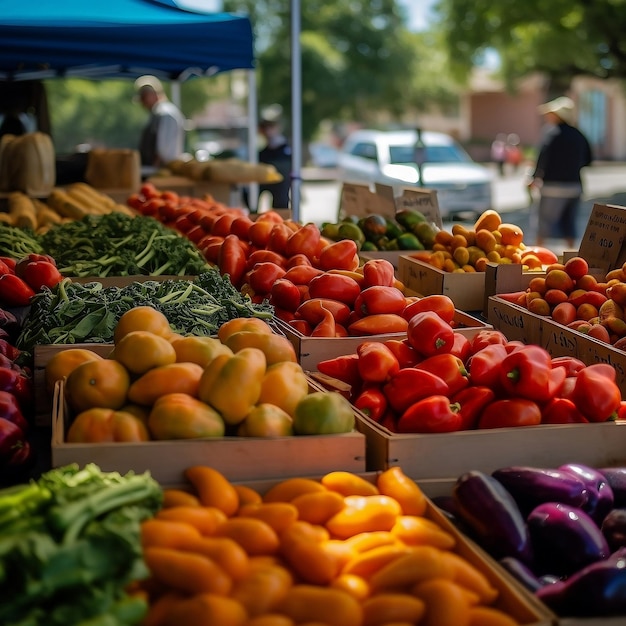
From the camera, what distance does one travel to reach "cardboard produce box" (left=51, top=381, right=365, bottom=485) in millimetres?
2197

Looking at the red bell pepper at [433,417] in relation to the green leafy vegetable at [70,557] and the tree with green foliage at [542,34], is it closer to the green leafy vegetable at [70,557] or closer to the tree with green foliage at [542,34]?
the green leafy vegetable at [70,557]

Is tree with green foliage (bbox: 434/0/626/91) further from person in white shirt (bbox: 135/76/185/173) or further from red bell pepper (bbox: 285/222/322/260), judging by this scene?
red bell pepper (bbox: 285/222/322/260)

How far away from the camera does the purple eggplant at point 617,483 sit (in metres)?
2.38

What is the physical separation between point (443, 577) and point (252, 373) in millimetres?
736

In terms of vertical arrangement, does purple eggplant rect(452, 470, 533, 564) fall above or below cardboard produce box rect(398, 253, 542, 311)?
below

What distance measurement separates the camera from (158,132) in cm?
Result: 1067

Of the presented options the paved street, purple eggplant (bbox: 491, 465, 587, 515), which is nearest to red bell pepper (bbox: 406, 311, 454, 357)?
purple eggplant (bbox: 491, 465, 587, 515)

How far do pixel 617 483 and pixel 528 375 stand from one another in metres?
0.37

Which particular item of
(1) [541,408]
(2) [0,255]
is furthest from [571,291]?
(2) [0,255]

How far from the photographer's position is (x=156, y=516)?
195 centimetres

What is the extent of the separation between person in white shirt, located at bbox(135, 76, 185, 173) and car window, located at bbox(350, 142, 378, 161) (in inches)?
275

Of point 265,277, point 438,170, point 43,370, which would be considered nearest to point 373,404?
point 43,370

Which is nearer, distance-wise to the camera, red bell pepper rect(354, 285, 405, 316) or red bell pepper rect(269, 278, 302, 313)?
red bell pepper rect(354, 285, 405, 316)

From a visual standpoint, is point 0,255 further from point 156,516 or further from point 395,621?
point 395,621
